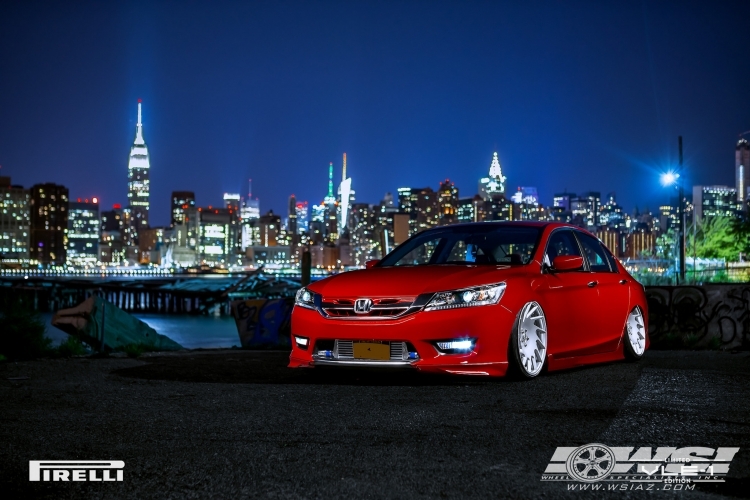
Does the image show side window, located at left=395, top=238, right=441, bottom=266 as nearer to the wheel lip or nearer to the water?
the wheel lip

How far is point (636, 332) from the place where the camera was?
9984 mm

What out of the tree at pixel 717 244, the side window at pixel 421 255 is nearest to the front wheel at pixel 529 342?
the side window at pixel 421 255

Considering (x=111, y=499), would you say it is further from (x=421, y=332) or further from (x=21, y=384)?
(x=21, y=384)

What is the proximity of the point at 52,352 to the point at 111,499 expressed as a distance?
895 cm

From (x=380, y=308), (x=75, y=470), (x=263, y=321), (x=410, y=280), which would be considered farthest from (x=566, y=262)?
(x=263, y=321)

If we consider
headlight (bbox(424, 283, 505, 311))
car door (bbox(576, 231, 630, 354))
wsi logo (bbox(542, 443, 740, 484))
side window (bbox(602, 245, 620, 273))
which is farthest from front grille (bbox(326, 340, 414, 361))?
side window (bbox(602, 245, 620, 273))

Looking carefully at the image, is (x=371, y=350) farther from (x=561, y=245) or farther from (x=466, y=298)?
(x=561, y=245)

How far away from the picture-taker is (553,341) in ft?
27.0

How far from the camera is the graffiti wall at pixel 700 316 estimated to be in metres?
12.5

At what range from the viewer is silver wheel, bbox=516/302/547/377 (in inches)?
307

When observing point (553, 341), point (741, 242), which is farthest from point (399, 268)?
point (741, 242)

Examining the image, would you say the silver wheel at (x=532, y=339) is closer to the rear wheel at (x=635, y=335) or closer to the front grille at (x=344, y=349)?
the front grille at (x=344, y=349)

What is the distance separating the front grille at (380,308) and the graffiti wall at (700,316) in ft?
20.6

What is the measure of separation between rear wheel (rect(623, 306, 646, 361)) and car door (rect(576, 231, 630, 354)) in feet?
0.63
